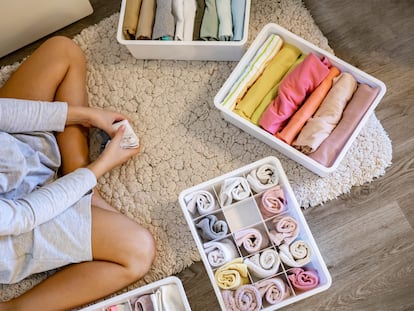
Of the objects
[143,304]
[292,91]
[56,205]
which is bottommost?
[143,304]

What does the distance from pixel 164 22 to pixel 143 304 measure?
2.20 ft

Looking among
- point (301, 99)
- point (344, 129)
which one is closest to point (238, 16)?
point (301, 99)

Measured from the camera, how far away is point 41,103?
1.16 meters

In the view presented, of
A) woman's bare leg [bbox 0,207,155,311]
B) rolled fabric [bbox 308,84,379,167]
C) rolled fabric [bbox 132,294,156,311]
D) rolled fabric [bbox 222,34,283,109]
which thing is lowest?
rolled fabric [bbox 132,294,156,311]

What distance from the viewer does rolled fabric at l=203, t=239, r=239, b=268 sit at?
1.09 meters

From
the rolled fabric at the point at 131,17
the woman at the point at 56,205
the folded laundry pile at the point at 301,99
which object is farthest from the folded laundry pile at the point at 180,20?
the woman at the point at 56,205

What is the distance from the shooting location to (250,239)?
1.12 metres

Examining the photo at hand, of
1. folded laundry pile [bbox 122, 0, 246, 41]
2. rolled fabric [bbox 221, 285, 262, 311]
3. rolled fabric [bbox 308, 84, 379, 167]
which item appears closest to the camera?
rolled fabric [bbox 221, 285, 262, 311]

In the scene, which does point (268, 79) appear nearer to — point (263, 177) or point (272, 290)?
point (263, 177)

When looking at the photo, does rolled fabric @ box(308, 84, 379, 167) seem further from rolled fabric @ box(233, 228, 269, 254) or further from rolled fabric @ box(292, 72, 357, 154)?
rolled fabric @ box(233, 228, 269, 254)

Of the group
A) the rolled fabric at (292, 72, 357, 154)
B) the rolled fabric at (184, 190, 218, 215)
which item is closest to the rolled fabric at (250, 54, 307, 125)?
the rolled fabric at (292, 72, 357, 154)

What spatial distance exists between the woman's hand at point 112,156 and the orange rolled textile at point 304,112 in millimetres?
371

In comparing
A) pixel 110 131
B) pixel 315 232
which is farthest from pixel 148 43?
pixel 315 232

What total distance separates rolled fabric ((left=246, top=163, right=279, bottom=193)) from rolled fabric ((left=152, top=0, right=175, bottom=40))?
1.34 feet
